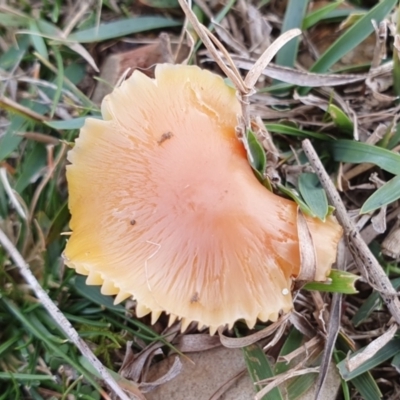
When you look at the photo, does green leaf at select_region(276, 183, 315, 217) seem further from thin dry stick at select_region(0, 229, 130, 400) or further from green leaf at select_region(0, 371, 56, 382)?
green leaf at select_region(0, 371, 56, 382)

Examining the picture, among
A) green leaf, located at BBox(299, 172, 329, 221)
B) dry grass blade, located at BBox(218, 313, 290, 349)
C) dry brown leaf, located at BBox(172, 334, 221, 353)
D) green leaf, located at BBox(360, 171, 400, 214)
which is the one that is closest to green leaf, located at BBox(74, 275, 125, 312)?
dry brown leaf, located at BBox(172, 334, 221, 353)

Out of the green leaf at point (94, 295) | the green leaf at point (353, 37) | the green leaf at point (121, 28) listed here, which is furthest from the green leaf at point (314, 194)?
the green leaf at point (121, 28)

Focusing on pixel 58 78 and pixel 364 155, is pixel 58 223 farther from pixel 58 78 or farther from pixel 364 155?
pixel 364 155

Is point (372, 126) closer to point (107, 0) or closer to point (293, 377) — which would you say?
point (293, 377)

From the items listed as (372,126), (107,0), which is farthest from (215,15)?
(372,126)

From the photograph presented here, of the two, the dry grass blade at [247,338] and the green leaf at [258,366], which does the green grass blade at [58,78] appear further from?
the green leaf at [258,366]

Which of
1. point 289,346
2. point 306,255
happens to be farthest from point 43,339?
point 306,255

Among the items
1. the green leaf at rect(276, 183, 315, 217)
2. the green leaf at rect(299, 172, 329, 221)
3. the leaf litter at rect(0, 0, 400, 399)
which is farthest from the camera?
the leaf litter at rect(0, 0, 400, 399)
